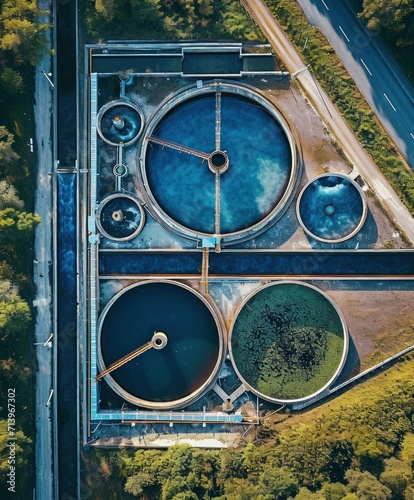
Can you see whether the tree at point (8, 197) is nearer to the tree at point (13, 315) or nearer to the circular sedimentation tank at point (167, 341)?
the tree at point (13, 315)

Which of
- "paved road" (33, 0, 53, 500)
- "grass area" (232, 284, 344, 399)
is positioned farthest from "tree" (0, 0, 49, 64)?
"grass area" (232, 284, 344, 399)

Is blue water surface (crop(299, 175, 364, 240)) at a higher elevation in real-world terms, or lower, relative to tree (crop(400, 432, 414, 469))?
higher

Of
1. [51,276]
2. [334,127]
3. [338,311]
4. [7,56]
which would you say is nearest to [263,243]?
[338,311]

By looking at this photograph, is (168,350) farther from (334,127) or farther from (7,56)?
(7,56)

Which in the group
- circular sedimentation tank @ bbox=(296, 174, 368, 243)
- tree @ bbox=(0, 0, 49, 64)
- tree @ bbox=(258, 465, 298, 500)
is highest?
tree @ bbox=(0, 0, 49, 64)

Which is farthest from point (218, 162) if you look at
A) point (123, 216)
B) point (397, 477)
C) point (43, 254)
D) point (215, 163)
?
point (397, 477)

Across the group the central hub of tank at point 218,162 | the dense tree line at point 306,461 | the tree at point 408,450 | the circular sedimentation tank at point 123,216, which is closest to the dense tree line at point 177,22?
the central hub of tank at point 218,162

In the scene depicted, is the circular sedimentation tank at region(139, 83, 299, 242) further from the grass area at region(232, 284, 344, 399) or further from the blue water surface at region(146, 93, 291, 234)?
the grass area at region(232, 284, 344, 399)

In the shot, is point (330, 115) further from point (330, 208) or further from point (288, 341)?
point (288, 341)
